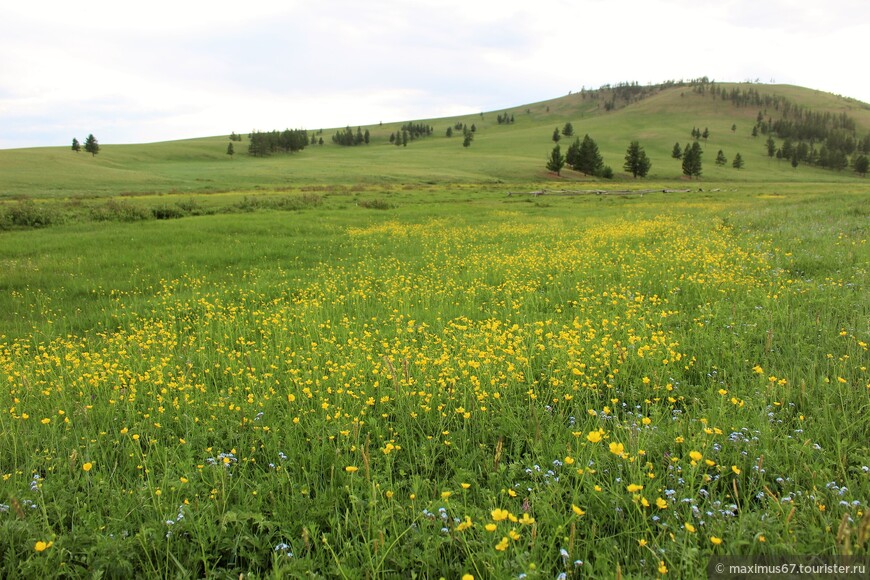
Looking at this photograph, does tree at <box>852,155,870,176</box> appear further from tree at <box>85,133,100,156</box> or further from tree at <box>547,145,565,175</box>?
tree at <box>85,133,100,156</box>

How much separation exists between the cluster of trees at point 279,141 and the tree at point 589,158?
9227cm

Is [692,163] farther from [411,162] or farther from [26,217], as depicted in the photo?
[26,217]

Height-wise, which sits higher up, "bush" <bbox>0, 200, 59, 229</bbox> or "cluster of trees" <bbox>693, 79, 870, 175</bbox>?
"cluster of trees" <bbox>693, 79, 870, 175</bbox>

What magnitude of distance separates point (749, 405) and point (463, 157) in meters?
112

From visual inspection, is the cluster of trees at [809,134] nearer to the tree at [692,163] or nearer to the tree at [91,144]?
A: the tree at [692,163]

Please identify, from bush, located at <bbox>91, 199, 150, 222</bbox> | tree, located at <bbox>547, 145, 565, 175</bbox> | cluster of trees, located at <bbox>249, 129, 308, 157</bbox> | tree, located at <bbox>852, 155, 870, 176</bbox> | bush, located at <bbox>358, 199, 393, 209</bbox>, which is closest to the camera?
bush, located at <bbox>91, 199, 150, 222</bbox>

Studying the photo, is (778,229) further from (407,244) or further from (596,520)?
(596,520)

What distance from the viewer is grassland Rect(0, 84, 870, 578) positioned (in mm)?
2664

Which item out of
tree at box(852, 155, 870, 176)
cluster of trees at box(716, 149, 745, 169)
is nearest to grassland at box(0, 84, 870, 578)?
cluster of trees at box(716, 149, 745, 169)

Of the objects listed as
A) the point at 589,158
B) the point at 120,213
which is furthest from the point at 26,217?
the point at 589,158

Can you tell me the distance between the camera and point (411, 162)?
101m

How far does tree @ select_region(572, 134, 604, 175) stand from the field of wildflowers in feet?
316

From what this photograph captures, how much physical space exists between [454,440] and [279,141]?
158 meters

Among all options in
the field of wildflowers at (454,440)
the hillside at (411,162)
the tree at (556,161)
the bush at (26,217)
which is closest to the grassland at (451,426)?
the field of wildflowers at (454,440)
